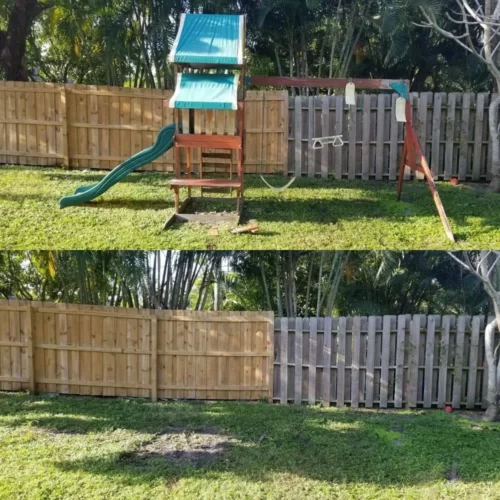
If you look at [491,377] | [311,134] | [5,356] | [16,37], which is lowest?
[5,356]

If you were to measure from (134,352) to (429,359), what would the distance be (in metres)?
3.88

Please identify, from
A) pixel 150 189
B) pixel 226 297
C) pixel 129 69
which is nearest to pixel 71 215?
pixel 150 189

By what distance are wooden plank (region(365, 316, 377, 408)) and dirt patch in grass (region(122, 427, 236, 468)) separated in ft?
7.77

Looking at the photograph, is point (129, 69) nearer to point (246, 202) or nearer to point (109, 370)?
point (246, 202)

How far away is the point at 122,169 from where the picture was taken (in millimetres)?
8062

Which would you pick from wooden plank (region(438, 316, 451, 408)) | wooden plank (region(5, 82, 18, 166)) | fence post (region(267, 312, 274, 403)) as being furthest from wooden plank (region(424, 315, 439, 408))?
wooden plank (region(5, 82, 18, 166))

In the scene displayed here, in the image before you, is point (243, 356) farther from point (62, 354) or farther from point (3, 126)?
point (3, 126)

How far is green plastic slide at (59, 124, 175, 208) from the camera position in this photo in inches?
310

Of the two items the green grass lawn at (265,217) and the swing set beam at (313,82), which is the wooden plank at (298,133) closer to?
the green grass lawn at (265,217)

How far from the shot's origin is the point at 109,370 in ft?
26.1

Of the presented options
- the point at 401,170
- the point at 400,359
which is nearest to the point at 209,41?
the point at 401,170

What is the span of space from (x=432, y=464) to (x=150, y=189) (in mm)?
5550

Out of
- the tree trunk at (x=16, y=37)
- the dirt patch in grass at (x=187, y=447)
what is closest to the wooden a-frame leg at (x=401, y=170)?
the dirt patch in grass at (x=187, y=447)

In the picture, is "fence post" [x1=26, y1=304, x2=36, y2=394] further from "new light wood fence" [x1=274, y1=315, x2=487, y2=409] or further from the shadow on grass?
"new light wood fence" [x1=274, y1=315, x2=487, y2=409]
